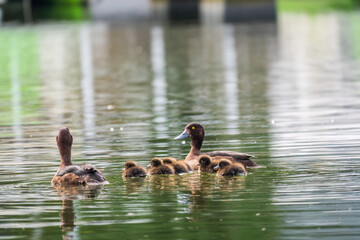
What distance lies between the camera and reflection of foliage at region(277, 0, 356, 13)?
113188 millimetres

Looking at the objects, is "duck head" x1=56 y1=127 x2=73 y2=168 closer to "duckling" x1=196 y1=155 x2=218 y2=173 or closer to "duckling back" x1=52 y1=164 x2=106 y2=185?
"duckling back" x1=52 y1=164 x2=106 y2=185

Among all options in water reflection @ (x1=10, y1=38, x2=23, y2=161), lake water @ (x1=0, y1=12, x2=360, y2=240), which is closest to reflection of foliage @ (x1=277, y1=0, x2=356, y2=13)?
water reflection @ (x1=10, y1=38, x2=23, y2=161)

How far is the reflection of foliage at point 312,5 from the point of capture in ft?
371

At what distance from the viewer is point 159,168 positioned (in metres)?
12.4

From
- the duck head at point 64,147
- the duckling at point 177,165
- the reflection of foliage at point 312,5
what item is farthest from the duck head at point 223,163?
the reflection of foliage at point 312,5

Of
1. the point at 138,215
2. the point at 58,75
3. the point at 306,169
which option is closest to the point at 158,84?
the point at 58,75

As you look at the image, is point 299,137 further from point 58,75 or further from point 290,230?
point 58,75

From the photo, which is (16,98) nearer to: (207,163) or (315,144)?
(315,144)

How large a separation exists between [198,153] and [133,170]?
1348 millimetres

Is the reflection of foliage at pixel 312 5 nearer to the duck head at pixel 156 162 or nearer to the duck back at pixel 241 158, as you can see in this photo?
the duck back at pixel 241 158

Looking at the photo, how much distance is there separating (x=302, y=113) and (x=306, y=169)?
735 centimetres

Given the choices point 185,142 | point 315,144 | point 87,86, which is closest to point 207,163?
point 315,144

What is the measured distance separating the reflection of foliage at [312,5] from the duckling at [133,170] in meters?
98.0

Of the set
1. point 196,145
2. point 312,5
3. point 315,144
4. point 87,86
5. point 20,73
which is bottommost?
point 315,144
